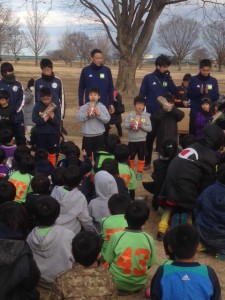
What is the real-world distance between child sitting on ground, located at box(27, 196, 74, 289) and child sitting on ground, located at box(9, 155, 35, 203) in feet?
3.49

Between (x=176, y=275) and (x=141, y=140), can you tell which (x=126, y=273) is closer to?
(x=176, y=275)

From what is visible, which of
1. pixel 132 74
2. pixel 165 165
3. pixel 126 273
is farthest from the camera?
pixel 132 74

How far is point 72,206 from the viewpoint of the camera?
4109 millimetres

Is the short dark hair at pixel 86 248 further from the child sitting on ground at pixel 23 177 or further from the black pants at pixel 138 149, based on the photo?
the black pants at pixel 138 149

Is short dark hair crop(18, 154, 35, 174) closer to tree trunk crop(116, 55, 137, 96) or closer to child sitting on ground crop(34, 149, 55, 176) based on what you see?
child sitting on ground crop(34, 149, 55, 176)

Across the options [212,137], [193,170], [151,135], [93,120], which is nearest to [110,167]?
[193,170]

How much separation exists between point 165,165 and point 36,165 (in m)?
1.52

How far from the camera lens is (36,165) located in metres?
5.23

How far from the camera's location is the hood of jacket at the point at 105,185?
14.5 ft

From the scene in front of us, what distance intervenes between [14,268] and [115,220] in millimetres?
1261

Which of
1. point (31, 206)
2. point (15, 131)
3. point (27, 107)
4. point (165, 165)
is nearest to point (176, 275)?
point (31, 206)

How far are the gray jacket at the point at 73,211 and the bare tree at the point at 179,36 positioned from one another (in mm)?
64571

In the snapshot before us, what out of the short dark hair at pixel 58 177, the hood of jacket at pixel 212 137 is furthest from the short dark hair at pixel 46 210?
the hood of jacket at pixel 212 137

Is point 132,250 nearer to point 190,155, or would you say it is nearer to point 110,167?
point 110,167
